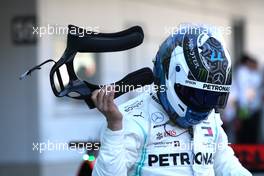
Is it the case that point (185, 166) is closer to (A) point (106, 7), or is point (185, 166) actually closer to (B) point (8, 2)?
(B) point (8, 2)

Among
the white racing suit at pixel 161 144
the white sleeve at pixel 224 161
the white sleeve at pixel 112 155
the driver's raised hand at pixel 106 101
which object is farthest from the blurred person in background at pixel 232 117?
the driver's raised hand at pixel 106 101

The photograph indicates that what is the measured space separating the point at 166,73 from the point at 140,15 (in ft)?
27.7

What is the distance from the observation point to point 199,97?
10.1 ft

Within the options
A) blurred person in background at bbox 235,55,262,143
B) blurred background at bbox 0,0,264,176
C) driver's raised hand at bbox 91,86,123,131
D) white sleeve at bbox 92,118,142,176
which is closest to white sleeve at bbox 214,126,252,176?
white sleeve at bbox 92,118,142,176

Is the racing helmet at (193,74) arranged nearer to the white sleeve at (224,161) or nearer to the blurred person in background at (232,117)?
the white sleeve at (224,161)

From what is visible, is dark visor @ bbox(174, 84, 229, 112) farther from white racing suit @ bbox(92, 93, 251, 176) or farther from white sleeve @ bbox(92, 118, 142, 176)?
white sleeve @ bbox(92, 118, 142, 176)

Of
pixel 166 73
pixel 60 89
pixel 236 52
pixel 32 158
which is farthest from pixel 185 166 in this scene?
pixel 236 52

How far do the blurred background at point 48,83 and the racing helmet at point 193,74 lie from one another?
526 centimetres

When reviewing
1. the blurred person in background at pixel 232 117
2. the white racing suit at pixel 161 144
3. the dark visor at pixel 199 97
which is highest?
the dark visor at pixel 199 97

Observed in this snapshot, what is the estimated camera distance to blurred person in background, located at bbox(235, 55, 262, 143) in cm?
1146

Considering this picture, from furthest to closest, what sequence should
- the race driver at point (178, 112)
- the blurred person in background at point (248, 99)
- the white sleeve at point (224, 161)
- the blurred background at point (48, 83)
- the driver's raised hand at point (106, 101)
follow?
the blurred person in background at point (248, 99)
the blurred background at point (48, 83)
the white sleeve at point (224, 161)
the race driver at point (178, 112)
the driver's raised hand at point (106, 101)

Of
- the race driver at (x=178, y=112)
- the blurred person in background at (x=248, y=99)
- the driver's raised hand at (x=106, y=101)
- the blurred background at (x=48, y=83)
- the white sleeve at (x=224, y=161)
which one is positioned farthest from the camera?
the blurred person in background at (x=248, y=99)

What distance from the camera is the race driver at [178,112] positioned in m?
3.04

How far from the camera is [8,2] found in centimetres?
946
